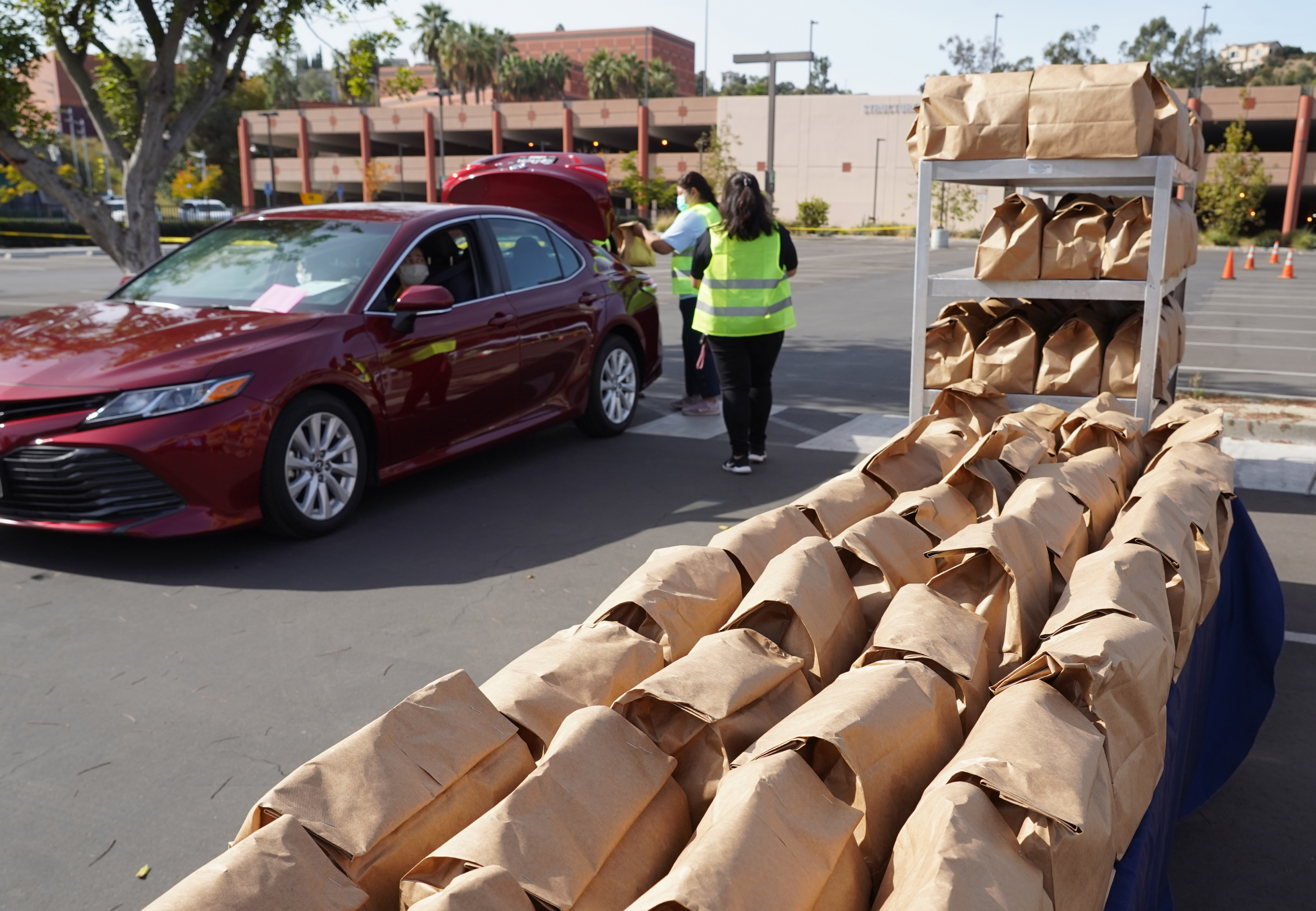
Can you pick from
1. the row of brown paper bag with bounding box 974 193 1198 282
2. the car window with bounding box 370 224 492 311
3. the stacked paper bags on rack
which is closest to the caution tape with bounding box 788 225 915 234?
the car window with bounding box 370 224 492 311

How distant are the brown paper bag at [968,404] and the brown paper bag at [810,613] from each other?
6.23 ft

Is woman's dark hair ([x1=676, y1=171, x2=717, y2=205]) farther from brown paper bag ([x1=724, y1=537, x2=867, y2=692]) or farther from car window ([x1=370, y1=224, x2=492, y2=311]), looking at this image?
brown paper bag ([x1=724, y1=537, x2=867, y2=692])

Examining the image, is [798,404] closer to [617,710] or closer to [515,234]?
[515,234]

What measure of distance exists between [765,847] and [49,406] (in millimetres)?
4764

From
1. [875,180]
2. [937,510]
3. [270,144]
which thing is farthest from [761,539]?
[270,144]

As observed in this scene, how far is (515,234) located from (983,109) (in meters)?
3.91

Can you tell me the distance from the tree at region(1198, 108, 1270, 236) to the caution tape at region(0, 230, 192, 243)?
4481cm

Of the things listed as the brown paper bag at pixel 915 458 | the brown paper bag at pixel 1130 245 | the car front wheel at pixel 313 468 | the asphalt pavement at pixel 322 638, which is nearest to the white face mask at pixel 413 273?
the car front wheel at pixel 313 468

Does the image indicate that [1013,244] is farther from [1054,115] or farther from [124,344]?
[124,344]

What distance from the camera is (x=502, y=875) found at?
124 centimetres

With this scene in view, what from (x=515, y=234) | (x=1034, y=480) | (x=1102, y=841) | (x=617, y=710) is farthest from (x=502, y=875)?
(x=515, y=234)

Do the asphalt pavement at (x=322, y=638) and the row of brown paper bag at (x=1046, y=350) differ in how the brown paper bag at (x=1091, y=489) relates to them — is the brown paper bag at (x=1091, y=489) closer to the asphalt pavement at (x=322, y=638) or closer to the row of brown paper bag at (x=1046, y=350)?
the asphalt pavement at (x=322, y=638)

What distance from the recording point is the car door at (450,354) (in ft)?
20.0

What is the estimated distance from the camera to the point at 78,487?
495 centimetres
